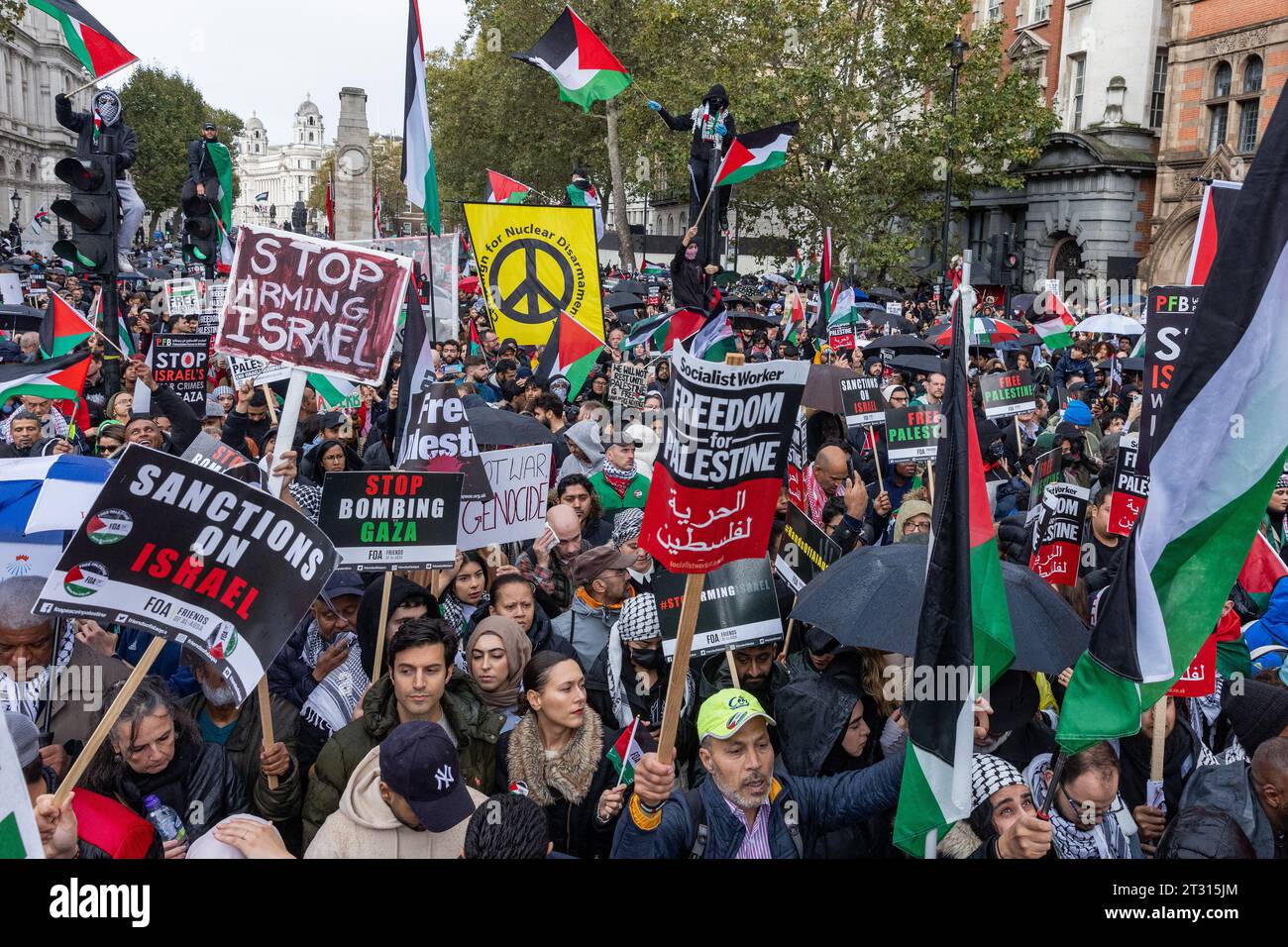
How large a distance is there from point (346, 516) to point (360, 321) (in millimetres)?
948

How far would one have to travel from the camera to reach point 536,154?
4634cm

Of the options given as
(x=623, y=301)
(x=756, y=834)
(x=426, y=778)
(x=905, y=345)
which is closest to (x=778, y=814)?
(x=756, y=834)

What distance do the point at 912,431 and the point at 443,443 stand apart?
347 cm

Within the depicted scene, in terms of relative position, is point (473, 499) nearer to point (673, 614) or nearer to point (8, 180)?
point (673, 614)

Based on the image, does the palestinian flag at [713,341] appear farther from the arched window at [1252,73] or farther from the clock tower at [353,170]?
the arched window at [1252,73]

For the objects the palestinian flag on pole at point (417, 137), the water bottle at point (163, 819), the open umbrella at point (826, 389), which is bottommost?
the water bottle at point (163, 819)

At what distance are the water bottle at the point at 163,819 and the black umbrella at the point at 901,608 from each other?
7.71 ft

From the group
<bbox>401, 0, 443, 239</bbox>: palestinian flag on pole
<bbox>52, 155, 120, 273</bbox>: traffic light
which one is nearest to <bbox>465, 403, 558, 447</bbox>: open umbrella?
<bbox>401, 0, 443, 239</bbox>: palestinian flag on pole

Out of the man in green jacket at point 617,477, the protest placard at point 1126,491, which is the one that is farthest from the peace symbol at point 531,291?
the protest placard at point 1126,491

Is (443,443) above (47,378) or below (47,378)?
below

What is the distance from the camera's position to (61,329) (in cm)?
1002

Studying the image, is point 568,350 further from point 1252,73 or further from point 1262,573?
point 1252,73

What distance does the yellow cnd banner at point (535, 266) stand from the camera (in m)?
10.3

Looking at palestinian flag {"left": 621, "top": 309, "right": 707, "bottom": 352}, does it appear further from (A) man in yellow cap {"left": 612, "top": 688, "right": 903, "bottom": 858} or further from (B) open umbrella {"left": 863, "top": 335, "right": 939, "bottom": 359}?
(A) man in yellow cap {"left": 612, "top": 688, "right": 903, "bottom": 858}
